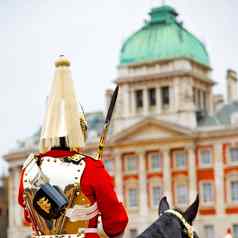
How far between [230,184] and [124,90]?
860 centimetres

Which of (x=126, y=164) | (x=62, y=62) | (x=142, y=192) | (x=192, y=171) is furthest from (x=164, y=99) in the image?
(x=62, y=62)

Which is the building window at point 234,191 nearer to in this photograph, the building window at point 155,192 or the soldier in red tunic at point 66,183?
the building window at point 155,192

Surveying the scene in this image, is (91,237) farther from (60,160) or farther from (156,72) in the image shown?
(156,72)

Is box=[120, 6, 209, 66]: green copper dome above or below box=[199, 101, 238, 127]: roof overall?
above

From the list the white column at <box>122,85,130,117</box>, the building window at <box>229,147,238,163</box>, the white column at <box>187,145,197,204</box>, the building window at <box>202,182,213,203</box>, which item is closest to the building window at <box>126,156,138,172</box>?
the white column at <box>122,85,130,117</box>

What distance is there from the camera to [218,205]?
5081 centimetres

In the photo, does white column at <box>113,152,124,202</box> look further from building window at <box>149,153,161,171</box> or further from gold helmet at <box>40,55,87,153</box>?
gold helmet at <box>40,55,87,153</box>

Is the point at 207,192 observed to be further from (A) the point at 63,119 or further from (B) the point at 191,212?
(A) the point at 63,119

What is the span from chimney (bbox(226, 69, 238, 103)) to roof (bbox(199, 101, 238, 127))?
2.04m

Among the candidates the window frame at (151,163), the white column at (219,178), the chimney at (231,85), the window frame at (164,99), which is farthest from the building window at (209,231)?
the chimney at (231,85)

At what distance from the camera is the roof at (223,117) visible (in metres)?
52.5

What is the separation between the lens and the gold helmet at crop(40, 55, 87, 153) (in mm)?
4395

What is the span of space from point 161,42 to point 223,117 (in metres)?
5.83

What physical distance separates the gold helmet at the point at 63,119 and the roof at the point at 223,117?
4790cm
